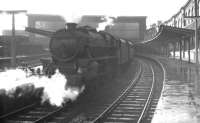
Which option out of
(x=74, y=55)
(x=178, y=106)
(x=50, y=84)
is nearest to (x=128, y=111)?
(x=178, y=106)

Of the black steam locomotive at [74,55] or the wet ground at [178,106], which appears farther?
the black steam locomotive at [74,55]

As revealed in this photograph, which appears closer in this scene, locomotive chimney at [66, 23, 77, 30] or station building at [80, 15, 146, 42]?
locomotive chimney at [66, 23, 77, 30]

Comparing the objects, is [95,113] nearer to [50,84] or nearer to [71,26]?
[50,84]

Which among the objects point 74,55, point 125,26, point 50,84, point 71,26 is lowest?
point 50,84

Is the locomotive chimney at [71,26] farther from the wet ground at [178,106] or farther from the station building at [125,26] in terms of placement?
the station building at [125,26]

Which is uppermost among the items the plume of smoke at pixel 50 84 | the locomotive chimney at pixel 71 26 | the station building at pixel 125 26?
the station building at pixel 125 26

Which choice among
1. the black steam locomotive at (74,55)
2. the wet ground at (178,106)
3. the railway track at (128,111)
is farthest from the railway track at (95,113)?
the black steam locomotive at (74,55)


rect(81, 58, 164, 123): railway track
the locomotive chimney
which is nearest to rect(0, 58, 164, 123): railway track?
rect(81, 58, 164, 123): railway track

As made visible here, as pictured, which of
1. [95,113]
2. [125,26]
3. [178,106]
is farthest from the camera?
[125,26]

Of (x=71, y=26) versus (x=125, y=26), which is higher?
(x=125, y=26)

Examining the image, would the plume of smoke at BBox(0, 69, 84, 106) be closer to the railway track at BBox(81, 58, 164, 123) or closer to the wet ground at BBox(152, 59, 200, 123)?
the railway track at BBox(81, 58, 164, 123)

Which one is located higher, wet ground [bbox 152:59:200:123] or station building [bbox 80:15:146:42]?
station building [bbox 80:15:146:42]

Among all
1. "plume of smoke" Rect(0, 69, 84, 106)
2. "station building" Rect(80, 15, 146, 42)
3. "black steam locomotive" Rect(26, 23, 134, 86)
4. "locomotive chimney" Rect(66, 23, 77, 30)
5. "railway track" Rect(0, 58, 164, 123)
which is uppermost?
"station building" Rect(80, 15, 146, 42)

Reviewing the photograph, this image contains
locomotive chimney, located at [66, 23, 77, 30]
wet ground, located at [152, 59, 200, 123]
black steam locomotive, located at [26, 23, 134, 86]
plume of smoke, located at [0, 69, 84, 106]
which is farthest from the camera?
locomotive chimney, located at [66, 23, 77, 30]
